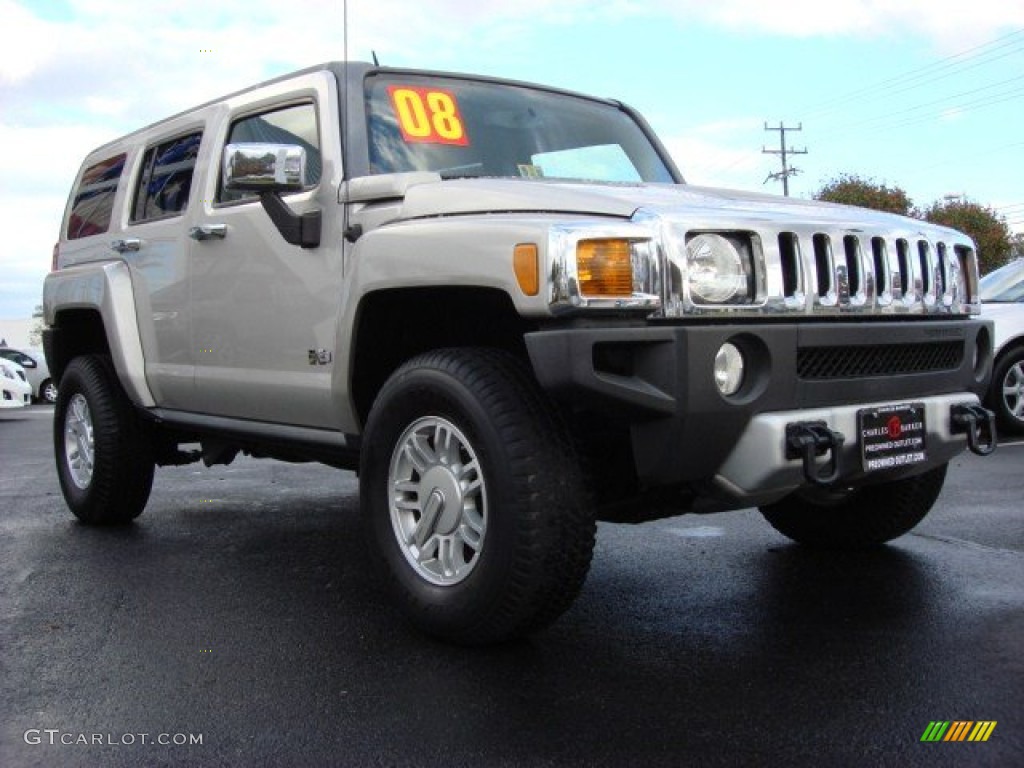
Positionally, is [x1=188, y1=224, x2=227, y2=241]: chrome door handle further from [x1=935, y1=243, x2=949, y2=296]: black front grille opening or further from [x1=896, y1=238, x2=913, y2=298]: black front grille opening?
[x1=935, y1=243, x2=949, y2=296]: black front grille opening

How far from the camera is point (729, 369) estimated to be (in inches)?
123

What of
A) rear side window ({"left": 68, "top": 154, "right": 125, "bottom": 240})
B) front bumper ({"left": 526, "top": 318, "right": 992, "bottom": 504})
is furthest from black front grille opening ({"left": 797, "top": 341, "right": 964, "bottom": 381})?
rear side window ({"left": 68, "top": 154, "right": 125, "bottom": 240})

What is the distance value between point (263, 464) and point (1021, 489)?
5.57 meters

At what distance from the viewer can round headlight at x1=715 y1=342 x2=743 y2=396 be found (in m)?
3.09

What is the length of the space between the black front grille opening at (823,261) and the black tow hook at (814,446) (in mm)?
439

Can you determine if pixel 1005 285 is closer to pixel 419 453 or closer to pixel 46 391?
pixel 419 453

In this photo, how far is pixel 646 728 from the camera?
2740 millimetres

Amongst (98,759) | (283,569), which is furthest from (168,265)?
(98,759)

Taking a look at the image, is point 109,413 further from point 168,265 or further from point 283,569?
point 283,569

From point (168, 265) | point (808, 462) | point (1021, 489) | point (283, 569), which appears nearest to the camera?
A: point (808, 462)

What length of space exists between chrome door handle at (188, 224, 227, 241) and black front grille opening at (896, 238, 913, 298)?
2.66m

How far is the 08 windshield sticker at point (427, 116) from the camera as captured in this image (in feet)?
13.8

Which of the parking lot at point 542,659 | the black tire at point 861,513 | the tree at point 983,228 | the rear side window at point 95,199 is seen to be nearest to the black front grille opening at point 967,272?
the black tire at point 861,513

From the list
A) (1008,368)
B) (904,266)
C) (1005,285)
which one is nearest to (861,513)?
(904,266)
